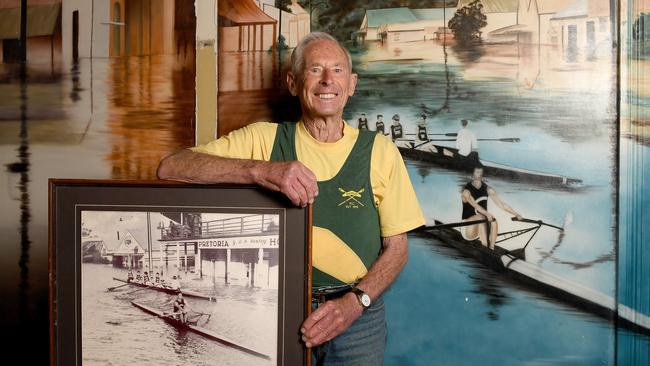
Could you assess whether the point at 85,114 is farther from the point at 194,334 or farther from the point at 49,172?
the point at 194,334

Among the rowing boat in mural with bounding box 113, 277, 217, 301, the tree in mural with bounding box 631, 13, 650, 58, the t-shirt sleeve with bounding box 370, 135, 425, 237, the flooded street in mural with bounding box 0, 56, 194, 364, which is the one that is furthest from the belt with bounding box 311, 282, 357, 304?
the tree in mural with bounding box 631, 13, 650, 58

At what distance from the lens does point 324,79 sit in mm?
1554

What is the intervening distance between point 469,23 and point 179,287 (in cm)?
130

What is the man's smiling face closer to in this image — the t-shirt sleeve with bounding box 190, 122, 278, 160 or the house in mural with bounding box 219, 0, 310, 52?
the t-shirt sleeve with bounding box 190, 122, 278, 160

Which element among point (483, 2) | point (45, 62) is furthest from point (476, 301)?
point (45, 62)

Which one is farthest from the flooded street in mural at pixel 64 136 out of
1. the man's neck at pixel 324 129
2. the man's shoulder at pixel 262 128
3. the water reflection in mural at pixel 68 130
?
the man's neck at pixel 324 129

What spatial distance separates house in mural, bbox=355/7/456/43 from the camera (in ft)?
6.25

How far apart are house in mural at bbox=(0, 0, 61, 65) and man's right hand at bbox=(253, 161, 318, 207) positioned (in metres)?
1.28

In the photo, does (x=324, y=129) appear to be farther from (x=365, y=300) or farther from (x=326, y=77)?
(x=365, y=300)

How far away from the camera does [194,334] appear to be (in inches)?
50.0

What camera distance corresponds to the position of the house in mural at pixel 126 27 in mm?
2031

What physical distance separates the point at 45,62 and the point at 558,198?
6.36 feet

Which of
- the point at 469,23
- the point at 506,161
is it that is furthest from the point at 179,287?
the point at 469,23

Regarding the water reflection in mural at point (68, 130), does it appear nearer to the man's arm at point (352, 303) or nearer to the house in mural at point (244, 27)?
the house in mural at point (244, 27)
